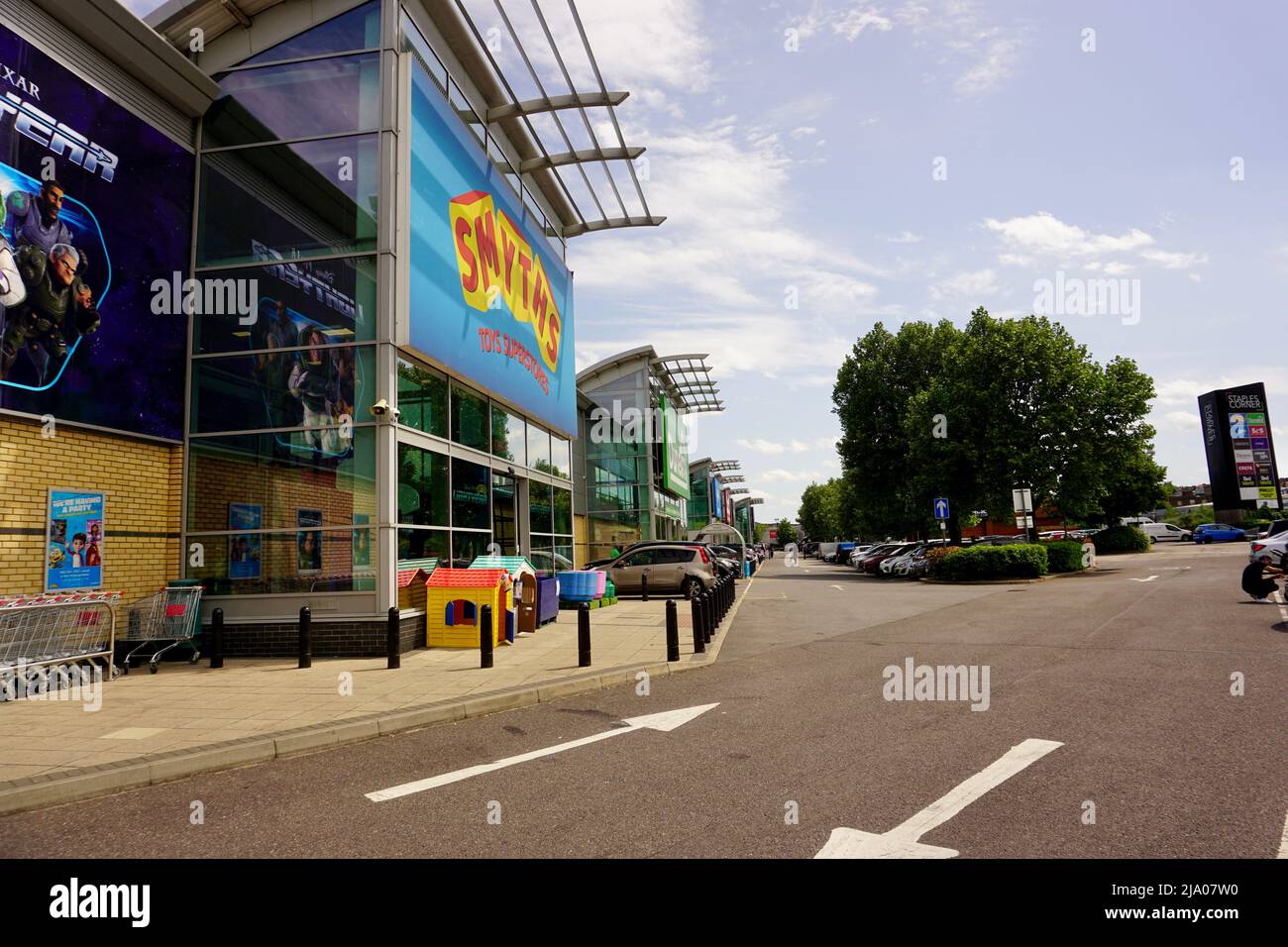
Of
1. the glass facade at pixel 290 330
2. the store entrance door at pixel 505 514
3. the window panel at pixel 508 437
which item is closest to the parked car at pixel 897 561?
the window panel at pixel 508 437

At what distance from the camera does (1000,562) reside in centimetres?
2850

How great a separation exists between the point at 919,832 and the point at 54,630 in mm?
9927

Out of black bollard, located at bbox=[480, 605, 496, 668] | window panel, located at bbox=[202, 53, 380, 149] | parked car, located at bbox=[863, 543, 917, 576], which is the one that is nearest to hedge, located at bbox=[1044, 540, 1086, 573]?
parked car, located at bbox=[863, 543, 917, 576]

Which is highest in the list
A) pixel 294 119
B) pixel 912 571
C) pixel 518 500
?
pixel 294 119

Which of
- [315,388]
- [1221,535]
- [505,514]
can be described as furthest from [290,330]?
[1221,535]

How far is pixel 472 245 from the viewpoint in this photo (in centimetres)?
1488

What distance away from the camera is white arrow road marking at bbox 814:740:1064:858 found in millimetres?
3752

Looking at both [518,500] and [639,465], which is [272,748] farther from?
[639,465]

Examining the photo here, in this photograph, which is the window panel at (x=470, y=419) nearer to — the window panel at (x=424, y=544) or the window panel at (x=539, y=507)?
the window panel at (x=424, y=544)

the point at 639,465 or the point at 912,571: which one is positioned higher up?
the point at 639,465

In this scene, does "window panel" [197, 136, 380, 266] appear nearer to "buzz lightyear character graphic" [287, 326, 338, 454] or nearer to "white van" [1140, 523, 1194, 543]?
"buzz lightyear character graphic" [287, 326, 338, 454]
